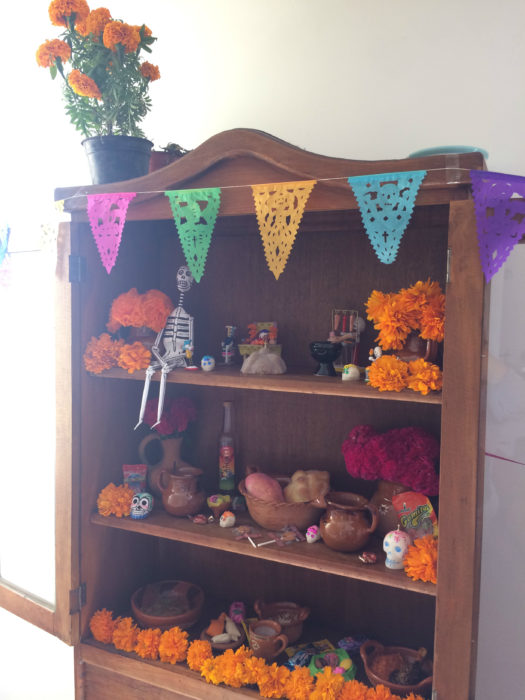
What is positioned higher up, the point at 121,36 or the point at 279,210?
the point at 121,36

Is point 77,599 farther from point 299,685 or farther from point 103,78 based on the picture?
point 103,78

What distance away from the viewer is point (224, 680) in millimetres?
1280

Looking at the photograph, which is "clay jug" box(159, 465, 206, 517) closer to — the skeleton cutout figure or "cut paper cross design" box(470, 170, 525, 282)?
the skeleton cutout figure

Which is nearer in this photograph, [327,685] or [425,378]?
[425,378]

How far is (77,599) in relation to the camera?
56.6 inches

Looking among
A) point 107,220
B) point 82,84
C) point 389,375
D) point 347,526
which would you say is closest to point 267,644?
point 347,526

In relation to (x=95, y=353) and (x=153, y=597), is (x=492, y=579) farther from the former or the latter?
(x=95, y=353)

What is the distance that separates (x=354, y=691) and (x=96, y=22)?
1610mm

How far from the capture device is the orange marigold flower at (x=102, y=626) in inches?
56.5

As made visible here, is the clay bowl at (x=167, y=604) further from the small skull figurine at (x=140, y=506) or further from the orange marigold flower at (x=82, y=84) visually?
the orange marigold flower at (x=82, y=84)

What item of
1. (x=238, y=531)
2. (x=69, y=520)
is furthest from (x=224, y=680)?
(x=69, y=520)

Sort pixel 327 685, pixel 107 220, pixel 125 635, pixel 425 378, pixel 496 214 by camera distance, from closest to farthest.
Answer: pixel 496 214, pixel 425 378, pixel 327 685, pixel 107 220, pixel 125 635

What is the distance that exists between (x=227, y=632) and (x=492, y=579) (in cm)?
68

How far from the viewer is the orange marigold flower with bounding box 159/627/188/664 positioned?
1.35m
